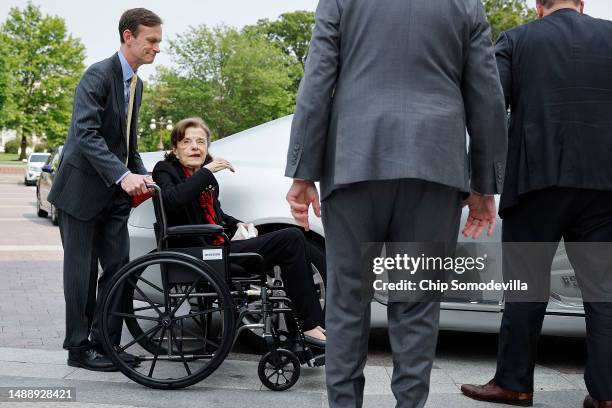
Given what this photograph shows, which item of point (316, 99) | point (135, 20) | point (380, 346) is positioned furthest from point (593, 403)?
point (135, 20)

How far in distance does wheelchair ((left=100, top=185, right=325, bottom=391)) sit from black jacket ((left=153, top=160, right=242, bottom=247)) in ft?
0.27

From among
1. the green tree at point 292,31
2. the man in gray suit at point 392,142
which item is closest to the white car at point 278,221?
the man in gray suit at point 392,142

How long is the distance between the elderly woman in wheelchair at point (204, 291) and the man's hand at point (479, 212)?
1.31 m

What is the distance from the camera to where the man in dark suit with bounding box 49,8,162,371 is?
4262 millimetres

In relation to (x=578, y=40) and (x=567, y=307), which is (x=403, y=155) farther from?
(x=567, y=307)

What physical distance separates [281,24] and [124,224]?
212ft

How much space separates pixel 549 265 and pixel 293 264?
124 cm

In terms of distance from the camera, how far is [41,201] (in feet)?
52.2

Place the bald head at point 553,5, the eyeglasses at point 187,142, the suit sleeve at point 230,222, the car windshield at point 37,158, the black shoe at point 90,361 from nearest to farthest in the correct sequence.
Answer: the bald head at point 553,5
the black shoe at point 90,361
the eyeglasses at point 187,142
the suit sleeve at point 230,222
the car windshield at point 37,158

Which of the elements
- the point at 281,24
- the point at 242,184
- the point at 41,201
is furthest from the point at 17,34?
the point at 242,184

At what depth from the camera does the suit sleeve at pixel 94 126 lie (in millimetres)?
4141

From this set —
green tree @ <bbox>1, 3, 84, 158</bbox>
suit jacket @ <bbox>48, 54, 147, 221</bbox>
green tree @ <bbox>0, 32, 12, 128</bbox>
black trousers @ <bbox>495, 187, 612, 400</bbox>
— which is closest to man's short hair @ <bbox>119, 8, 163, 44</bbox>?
suit jacket @ <bbox>48, 54, 147, 221</bbox>

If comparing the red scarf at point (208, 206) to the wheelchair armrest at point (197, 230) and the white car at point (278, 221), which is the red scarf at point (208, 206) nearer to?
the wheelchair armrest at point (197, 230)

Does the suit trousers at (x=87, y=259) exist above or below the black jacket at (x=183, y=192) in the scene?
below
